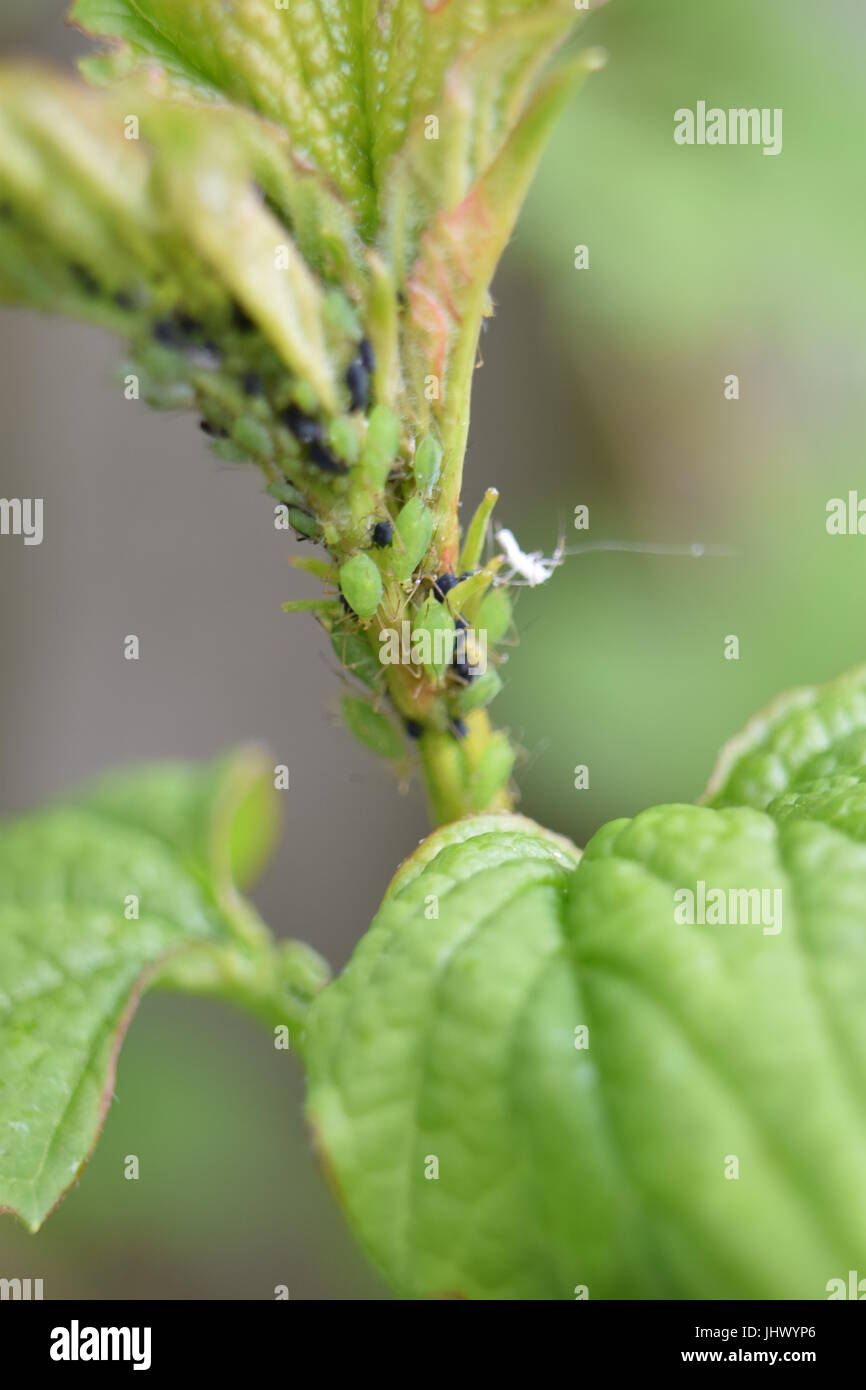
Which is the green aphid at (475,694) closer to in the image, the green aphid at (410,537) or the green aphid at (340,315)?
the green aphid at (410,537)

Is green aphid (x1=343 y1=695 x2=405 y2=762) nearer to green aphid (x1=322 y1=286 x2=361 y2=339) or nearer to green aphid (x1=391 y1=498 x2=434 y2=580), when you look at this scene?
green aphid (x1=391 y1=498 x2=434 y2=580)

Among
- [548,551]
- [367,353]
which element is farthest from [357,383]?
[548,551]

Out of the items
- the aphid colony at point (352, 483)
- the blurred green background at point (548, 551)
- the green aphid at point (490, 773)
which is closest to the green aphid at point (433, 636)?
the aphid colony at point (352, 483)

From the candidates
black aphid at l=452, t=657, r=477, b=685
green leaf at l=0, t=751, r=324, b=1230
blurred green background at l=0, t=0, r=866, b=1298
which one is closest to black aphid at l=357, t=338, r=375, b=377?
black aphid at l=452, t=657, r=477, b=685

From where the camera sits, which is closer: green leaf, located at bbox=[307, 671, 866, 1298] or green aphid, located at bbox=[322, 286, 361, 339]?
green leaf, located at bbox=[307, 671, 866, 1298]

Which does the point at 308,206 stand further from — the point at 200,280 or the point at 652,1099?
the point at 652,1099

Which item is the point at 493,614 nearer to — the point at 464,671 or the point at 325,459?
the point at 464,671
